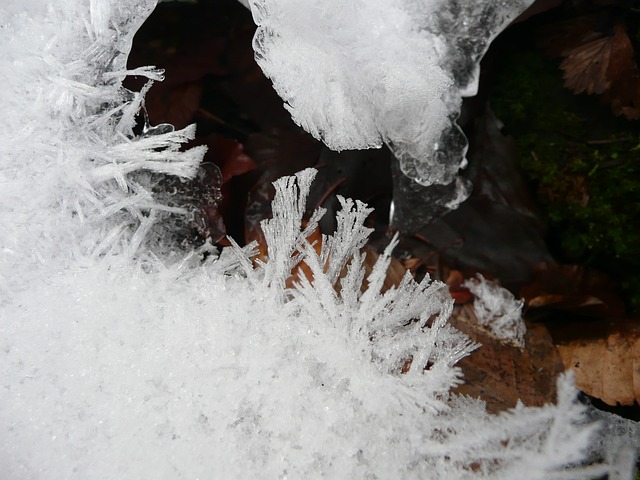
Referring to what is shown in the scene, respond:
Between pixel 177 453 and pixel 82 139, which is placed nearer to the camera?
pixel 177 453

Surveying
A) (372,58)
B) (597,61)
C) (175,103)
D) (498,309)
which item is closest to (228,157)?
(175,103)

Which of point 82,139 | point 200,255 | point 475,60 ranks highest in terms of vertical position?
point 475,60

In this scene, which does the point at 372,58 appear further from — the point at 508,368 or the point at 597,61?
the point at 508,368

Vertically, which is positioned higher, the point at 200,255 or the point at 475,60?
the point at 475,60

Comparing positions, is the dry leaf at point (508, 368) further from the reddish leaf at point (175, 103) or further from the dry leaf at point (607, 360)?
the reddish leaf at point (175, 103)

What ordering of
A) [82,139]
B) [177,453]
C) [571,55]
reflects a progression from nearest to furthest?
[177,453] < [82,139] < [571,55]

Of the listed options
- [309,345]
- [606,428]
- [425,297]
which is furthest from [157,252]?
[606,428]

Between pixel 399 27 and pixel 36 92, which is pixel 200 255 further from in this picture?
pixel 399 27
